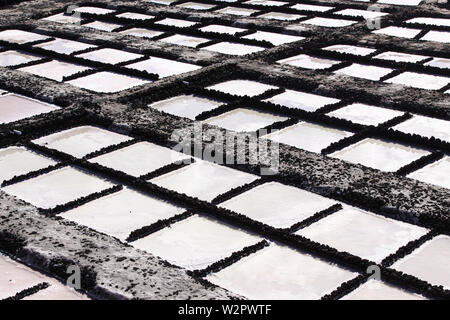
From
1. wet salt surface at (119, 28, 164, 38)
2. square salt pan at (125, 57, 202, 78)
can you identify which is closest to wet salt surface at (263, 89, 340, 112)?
square salt pan at (125, 57, 202, 78)

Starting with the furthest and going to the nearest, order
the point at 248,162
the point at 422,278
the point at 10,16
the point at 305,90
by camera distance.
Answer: the point at 10,16, the point at 305,90, the point at 248,162, the point at 422,278

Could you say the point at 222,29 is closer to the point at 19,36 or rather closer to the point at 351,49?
the point at 351,49

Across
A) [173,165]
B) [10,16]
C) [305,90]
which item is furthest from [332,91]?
[10,16]

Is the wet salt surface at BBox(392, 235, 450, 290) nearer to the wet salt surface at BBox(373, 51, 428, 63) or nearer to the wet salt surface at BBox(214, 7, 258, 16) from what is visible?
the wet salt surface at BBox(373, 51, 428, 63)

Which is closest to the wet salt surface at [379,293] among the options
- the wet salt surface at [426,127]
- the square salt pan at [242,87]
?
the wet salt surface at [426,127]

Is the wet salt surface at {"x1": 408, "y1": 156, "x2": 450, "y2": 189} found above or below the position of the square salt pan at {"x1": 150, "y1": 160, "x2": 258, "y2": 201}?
above

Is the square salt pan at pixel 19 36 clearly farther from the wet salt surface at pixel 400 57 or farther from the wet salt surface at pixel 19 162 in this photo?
the wet salt surface at pixel 400 57

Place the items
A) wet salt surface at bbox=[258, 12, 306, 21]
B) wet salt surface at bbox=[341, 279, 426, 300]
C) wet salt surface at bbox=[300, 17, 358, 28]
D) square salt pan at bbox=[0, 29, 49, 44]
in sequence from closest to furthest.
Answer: wet salt surface at bbox=[341, 279, 426, 300], square salt pan at bbox=[0, 29, 49, 44], wet salt surface at bbox=[300, 17, 358, 28], wet salt surface at bbox=[258, 12, 306, 21]

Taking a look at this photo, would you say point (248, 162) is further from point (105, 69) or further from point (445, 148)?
point (105, 69)
